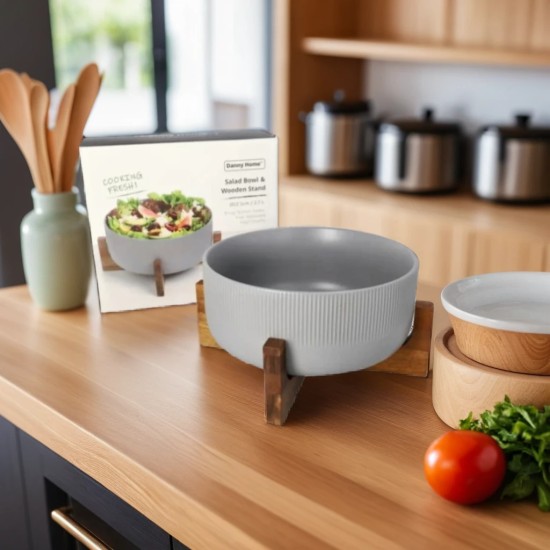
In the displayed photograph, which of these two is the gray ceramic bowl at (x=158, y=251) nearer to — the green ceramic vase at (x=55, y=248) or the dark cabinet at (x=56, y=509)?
the green ceramic vase at (x=55, y=248)

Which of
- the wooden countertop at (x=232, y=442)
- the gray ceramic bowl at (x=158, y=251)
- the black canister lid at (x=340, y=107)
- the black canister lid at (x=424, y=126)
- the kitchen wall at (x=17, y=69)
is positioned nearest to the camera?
the wooden countertop at (x=232, y=442)

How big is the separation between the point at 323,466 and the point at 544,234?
156cm

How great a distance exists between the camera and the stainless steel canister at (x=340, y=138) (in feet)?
9.50

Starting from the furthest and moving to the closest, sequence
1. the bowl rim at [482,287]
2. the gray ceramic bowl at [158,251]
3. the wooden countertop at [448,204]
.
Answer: the wooden countertop at [448,204] < the gray ceramic bowl at [158,251] < the bowl rim at [482,287]

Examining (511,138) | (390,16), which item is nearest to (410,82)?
(390,16)

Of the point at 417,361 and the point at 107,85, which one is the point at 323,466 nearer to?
the point at 417,361

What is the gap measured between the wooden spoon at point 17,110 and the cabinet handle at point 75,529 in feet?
1.85

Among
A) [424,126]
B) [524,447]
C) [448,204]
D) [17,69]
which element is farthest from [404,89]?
[524,447]

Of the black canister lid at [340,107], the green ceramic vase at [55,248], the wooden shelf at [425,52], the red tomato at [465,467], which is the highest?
the wooden shelf at [425,52]

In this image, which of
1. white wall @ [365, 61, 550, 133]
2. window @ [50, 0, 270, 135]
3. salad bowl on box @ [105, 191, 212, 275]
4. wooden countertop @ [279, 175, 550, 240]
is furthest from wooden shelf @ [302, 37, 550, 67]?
window @ [50, 0, 270, 135]

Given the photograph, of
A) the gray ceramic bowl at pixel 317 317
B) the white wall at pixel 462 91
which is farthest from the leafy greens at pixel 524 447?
the white wall at pixel 462 91

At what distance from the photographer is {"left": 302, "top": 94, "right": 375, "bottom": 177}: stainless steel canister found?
2896 mm

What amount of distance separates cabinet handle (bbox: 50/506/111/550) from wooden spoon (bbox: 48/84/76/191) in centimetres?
56

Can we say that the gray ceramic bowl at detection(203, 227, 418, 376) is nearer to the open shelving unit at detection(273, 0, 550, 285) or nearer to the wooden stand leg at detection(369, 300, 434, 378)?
the wooden stand leg at detection(369, 300, 434, 378)
